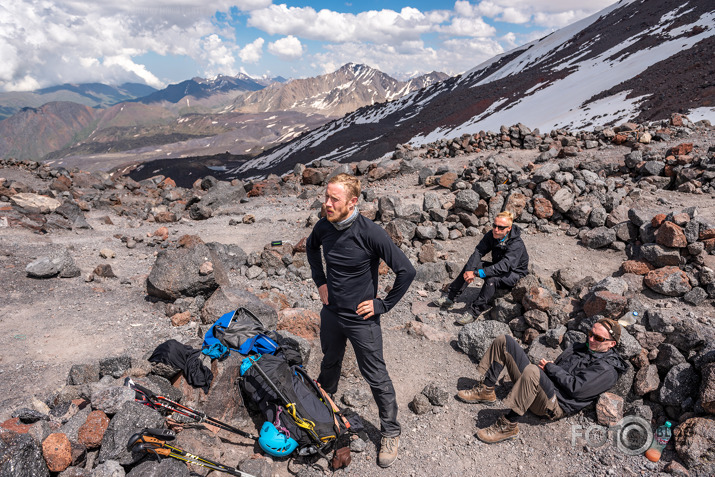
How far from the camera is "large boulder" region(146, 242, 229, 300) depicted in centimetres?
764

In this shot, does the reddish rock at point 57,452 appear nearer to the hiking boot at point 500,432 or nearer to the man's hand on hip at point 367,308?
the man's hand on hip at point 367,308

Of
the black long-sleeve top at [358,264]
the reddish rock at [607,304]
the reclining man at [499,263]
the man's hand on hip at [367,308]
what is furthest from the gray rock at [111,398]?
the reddish rock at [607,304]

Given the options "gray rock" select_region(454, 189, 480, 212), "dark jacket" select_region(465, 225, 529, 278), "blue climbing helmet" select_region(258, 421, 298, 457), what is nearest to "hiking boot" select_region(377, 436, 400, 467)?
"blue climbing helmet" select_region(258, 421, 298, 457)

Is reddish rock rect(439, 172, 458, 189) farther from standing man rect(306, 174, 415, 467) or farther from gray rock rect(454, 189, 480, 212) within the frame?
standing man rect(306, 174, 415, 467)

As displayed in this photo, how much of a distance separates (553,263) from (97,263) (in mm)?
11637

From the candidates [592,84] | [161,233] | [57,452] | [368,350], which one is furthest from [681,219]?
[592,84]

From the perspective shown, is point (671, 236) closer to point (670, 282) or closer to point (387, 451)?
point (670, 282)

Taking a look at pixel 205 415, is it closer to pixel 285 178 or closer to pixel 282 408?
pixel 282 408

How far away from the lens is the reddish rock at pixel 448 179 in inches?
534

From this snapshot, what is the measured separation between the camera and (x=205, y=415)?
449cm

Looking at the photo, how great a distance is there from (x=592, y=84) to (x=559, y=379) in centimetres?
4755

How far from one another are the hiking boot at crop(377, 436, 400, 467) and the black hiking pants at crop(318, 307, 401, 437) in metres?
0.09

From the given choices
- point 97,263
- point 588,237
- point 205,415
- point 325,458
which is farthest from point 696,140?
point 97,263

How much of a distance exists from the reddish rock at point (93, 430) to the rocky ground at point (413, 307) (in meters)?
0.14
